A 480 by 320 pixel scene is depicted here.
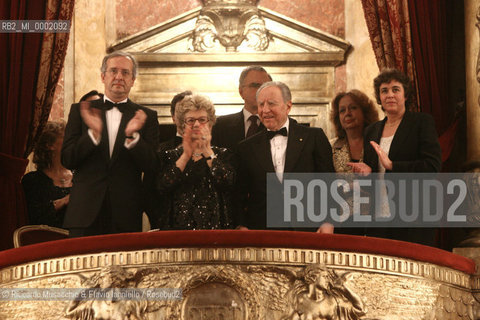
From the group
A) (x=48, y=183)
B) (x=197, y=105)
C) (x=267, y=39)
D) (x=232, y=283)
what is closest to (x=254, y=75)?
(x=197, y=105)

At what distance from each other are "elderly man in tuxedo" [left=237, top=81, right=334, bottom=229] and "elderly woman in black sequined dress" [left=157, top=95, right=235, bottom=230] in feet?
0.52

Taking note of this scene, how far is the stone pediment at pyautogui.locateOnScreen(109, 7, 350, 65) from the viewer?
22.0 feet

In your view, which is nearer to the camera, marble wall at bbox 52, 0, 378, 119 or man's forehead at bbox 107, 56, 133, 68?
man's forehead at bbox 107, 56, 133, 68

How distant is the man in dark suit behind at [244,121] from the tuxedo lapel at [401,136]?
71 centimetres

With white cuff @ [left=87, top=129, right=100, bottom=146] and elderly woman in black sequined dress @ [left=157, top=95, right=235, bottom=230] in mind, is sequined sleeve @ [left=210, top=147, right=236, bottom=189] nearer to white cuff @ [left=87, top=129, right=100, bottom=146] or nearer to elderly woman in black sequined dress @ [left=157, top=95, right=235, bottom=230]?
elderly woman in black sequined dress @ [left=157, top=95, right=235, bottom=230]

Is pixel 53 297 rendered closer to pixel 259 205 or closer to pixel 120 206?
pixel 120 206

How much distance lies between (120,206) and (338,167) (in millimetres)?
1114

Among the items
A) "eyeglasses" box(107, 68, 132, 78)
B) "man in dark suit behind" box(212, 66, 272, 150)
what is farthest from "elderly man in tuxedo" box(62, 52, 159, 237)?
"man in dark suit behind" box(212, 66, 272, 150)

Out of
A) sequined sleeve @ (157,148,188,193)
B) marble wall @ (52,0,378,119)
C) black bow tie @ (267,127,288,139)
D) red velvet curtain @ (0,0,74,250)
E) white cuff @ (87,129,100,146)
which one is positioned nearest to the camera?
sequined sleeve @ (157,148,188,193)

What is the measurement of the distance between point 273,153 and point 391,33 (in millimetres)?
1546

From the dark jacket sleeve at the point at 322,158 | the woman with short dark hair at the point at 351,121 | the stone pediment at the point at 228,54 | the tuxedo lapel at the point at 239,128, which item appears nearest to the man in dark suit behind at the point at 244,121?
the tuxedo lapel at the point at 239,128

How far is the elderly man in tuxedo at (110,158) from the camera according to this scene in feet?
13.3

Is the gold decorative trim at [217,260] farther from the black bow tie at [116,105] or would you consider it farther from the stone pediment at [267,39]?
the stone pediment at [267,39]

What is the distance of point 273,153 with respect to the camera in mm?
4285
